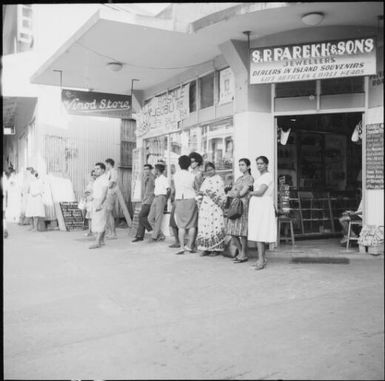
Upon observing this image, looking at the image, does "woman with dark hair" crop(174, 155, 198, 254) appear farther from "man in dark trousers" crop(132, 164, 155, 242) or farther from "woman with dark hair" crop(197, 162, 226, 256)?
"man in dark trousers" crop(132, 164, 155, 242)

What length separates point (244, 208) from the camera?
616 cm

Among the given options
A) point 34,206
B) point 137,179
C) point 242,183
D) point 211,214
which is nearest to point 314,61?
point 242,183

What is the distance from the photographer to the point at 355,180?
31.5 ft

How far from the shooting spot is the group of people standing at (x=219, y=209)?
571 centimetres

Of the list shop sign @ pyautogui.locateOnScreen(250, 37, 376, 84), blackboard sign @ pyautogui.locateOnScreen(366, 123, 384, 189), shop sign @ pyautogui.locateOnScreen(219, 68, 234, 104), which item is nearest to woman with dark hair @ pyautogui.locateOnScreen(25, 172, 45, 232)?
shop sign @ pyautogui.locateOnScreen(219, 68, 234, 104)

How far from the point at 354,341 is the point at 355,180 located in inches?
278

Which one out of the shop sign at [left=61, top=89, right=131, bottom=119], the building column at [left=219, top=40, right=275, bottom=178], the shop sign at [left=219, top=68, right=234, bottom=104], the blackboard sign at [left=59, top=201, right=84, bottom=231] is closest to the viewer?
the building column at [left=219, top=40, right=275, bottom=178]

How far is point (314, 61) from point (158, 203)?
145 inches

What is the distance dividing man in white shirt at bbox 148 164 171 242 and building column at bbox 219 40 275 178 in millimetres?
1693

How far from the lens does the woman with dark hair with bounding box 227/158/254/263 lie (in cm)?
601

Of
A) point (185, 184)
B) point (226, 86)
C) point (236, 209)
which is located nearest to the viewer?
point (236, 209)

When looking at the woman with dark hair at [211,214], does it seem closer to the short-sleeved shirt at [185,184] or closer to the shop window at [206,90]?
the short-sleeved shirt at [185,184]

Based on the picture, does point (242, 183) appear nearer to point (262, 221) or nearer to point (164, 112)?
point (262, 221)

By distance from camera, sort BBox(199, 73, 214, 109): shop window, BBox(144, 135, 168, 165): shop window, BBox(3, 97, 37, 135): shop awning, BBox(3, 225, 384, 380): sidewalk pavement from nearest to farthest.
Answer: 1. BBox(3, 225, 384, 380): sidewalk pavement
2. BBox(3, 97, 37, 135): shop awning
3. BBox(199, 73, 214, 109): shop window
4. BBox(144, 135, 168, 165): shop window
